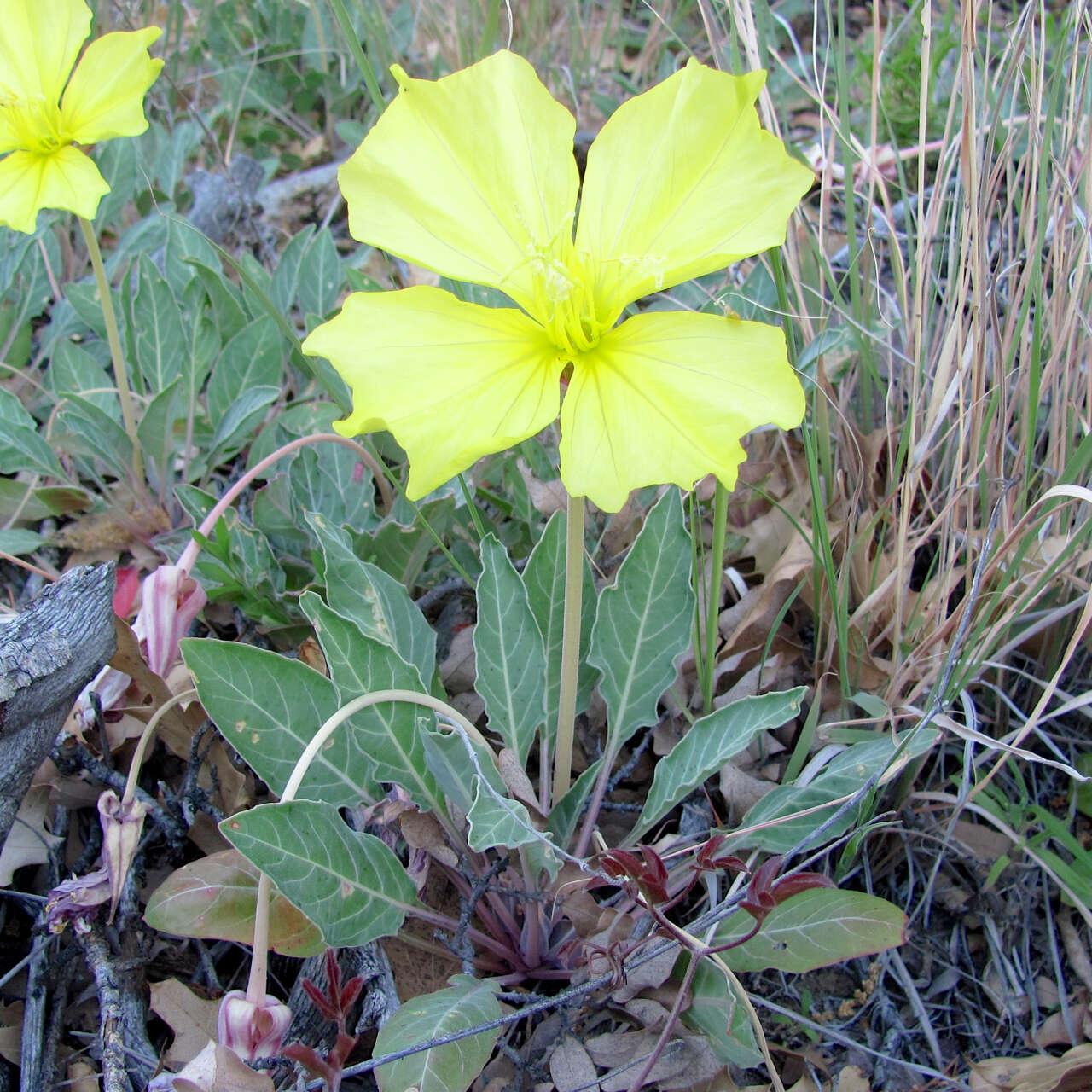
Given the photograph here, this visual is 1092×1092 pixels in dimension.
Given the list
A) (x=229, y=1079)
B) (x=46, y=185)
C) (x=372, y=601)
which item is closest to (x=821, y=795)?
(x=372, y=601)

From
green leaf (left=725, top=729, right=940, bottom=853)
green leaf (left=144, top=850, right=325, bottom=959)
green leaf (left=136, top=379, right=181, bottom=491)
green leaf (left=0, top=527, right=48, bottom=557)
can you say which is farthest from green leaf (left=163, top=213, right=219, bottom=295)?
green leaf (left=725, top=729, right=940, bottom=853)

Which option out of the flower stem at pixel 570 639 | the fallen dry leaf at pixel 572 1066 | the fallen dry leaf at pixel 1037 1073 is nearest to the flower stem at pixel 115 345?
the flower stem at pixel 570 639

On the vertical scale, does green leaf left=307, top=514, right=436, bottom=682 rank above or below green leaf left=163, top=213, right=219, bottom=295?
below

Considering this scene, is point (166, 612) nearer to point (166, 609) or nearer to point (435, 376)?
point (166, 609)

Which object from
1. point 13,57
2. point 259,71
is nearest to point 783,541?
point 13,57

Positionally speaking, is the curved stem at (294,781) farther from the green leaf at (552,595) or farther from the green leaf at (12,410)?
the green leaf at (12,410)

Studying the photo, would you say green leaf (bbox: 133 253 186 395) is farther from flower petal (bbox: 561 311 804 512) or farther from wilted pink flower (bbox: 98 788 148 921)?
flower petal (bbox: 561 311 804 512)
